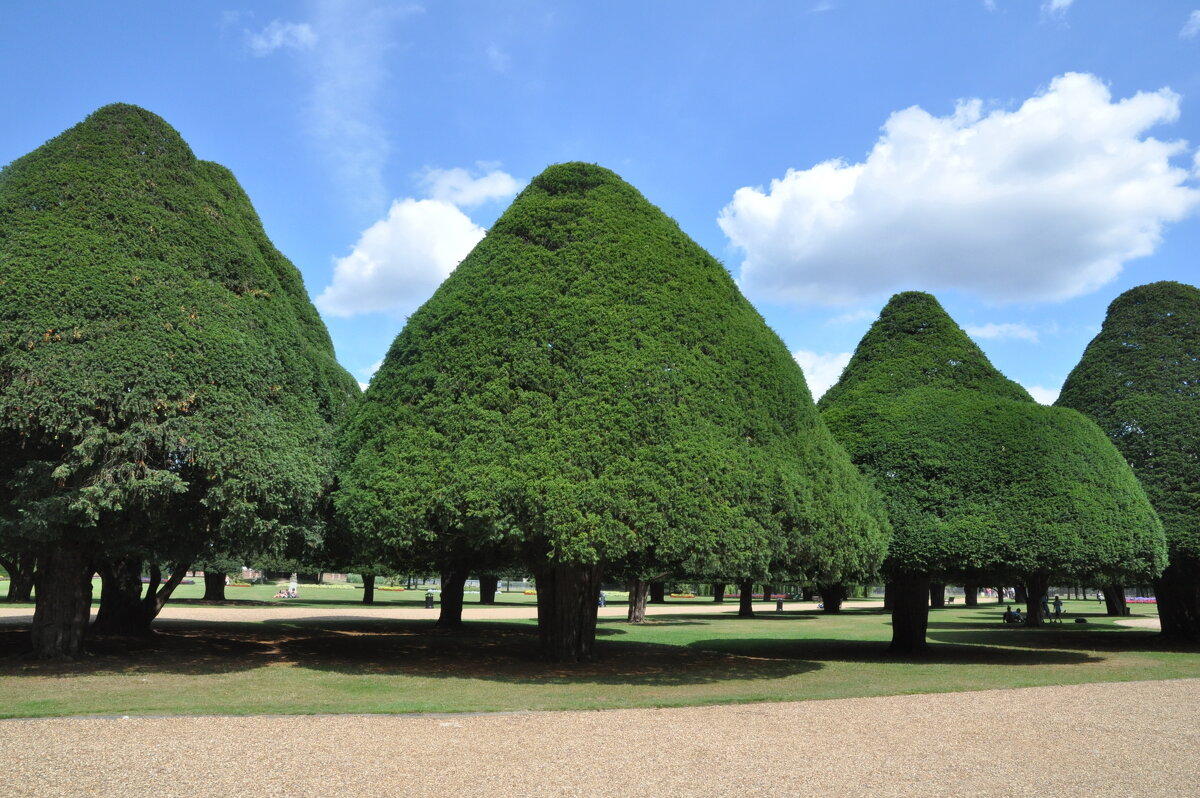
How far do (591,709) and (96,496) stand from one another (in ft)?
27.0

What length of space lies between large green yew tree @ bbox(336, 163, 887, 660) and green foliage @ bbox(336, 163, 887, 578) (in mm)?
39

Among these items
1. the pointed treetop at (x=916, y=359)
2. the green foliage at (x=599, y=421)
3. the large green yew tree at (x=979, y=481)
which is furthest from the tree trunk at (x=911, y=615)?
the pointed treetop at (x=916, y=359)

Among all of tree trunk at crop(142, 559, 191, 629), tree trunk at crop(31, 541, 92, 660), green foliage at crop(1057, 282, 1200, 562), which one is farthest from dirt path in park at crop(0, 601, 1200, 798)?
green foliage at crop(1057, 282, 1200, 562)

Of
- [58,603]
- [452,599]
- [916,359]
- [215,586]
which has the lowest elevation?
[215,586]

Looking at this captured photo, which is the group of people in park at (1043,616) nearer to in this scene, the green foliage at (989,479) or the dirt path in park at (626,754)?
the green foliage at (989,479)

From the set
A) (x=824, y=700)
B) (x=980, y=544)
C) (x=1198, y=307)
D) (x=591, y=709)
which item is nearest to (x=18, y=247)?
(x=591, y=709)

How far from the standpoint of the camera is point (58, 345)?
13188 millimetres

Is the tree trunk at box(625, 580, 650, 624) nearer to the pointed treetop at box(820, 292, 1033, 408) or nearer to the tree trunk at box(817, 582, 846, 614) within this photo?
the pointed treetop at box(820, 292, 1033, 408)

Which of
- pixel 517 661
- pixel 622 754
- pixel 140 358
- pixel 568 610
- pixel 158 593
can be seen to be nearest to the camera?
pixel 622 754

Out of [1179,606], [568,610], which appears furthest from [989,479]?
[1179,606]

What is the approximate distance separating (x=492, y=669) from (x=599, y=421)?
5.50m

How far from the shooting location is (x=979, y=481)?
17.5 meters

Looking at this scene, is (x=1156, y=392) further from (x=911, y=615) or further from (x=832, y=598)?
(x=832, y=598)

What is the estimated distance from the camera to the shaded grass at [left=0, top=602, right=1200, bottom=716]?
11.5m
